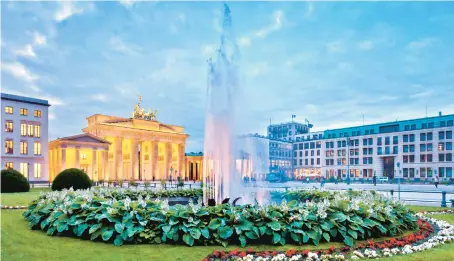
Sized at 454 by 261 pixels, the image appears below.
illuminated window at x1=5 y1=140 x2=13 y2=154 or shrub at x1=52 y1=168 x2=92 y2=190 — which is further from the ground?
illuminated window at x1=5 y1=140 x2=13 y2=154

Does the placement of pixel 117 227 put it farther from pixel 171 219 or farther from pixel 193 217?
pixel 193 217

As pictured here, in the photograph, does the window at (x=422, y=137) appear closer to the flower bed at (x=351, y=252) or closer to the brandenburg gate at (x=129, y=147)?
the brandenburg gate at (x=129, y=147)

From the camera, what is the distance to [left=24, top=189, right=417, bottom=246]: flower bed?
9609mm

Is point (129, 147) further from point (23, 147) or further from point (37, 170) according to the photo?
point (23, 147)

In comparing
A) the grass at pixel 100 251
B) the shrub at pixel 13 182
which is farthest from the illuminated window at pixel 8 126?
the grass at pixel 100 251

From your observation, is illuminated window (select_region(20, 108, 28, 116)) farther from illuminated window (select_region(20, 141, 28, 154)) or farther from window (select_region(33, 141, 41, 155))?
window (select_region(33, 141, 41, 155))

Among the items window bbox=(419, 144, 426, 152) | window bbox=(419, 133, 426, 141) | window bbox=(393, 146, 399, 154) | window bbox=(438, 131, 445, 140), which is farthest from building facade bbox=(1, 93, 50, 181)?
window bbox=(438, 131, 445, 140)

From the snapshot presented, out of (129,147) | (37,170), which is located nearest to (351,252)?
(37,170)

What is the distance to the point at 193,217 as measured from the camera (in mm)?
10102

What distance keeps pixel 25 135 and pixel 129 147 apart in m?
36.2

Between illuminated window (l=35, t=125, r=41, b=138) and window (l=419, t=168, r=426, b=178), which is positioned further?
window (l=419, t=168, r=426, b=178)

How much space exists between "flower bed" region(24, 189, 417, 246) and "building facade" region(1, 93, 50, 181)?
57433 mm

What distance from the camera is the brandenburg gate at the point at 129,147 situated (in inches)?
2926

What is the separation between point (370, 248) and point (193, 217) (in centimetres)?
480
